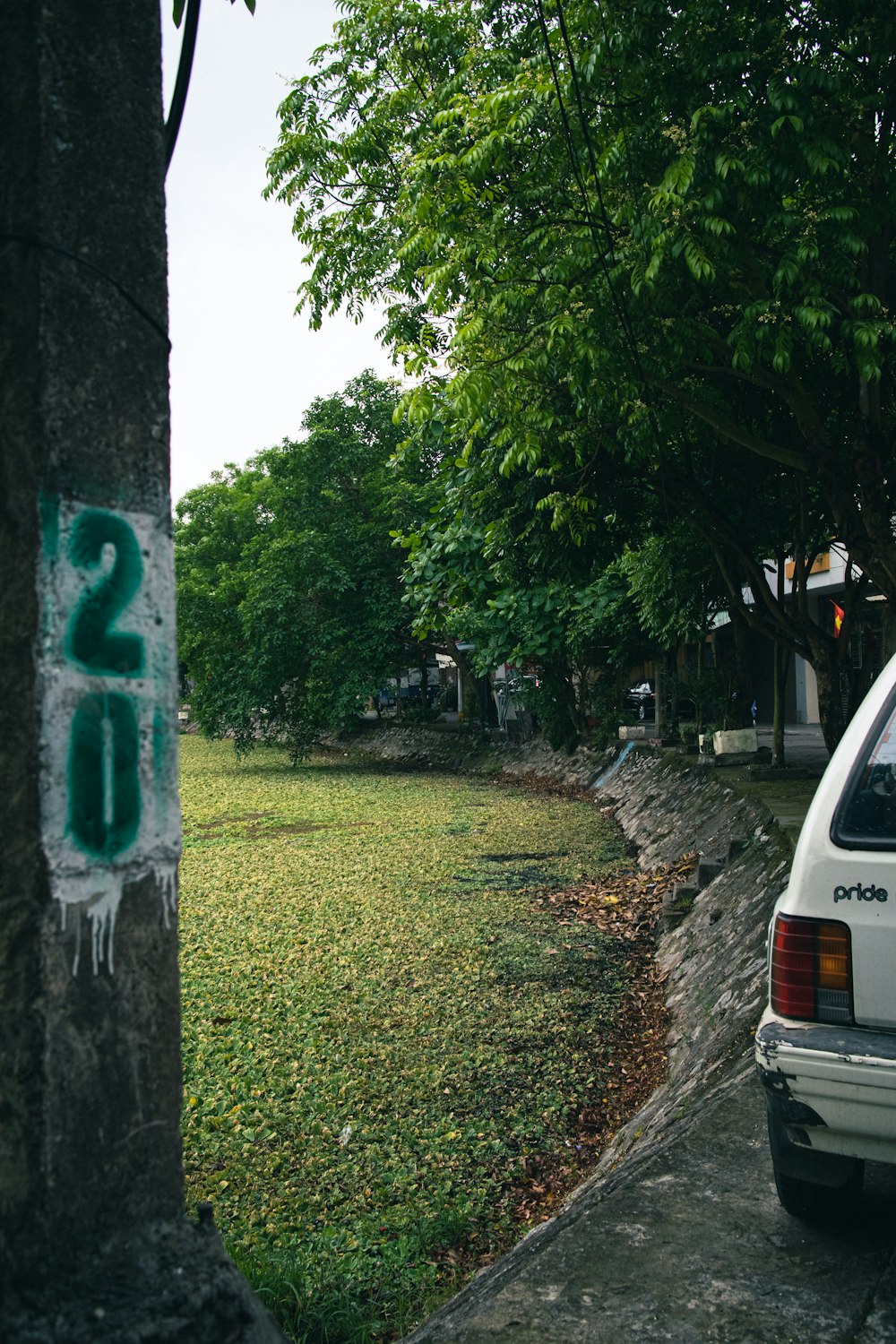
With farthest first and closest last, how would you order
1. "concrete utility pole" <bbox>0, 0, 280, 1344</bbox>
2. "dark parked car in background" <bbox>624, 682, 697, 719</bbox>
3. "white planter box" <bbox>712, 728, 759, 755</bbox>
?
"dark parked car in background" <bbox>624, 682, 697, 719</bbox> < "white planter box" <bbox>712, 728, 759, 755</bbox> < "concrete utility pole" <bbox>0, 0, 280, 1344</bbox>

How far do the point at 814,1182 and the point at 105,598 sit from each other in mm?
2449

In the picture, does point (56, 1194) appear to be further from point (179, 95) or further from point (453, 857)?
point (453, 857)

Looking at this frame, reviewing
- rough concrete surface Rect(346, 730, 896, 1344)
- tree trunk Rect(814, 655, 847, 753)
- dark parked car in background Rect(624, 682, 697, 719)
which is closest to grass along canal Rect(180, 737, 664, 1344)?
rough concrete surface Rect(346, 730, 896, 1344)

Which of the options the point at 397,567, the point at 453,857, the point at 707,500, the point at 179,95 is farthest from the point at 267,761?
the point at 179,95

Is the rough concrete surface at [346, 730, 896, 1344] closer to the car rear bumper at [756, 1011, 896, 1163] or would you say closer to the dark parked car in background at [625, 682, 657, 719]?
the car rear bumper at [756, 1011, 896, 1163]

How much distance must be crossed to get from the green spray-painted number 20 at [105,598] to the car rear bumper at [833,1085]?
1967 mm

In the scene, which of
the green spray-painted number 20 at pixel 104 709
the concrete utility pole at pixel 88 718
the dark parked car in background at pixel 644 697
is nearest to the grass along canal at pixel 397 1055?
the concrete utility pole at pixel 88 718

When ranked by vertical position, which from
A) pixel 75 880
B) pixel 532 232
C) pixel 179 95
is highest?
pixel 532 232

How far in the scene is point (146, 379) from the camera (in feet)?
6.86

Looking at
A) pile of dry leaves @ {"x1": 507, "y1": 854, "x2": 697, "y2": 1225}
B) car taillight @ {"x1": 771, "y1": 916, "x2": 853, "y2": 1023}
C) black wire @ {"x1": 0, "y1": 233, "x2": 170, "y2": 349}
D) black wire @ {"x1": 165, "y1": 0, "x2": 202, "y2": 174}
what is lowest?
pile of dry leaves @ {"x1": 507, "y1": 854, "x2": 697, "y2": 1225}

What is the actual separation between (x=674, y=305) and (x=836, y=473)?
2.03 m

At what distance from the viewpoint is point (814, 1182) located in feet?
10.00

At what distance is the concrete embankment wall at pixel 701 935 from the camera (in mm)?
4625

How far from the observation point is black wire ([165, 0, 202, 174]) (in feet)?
8.76
